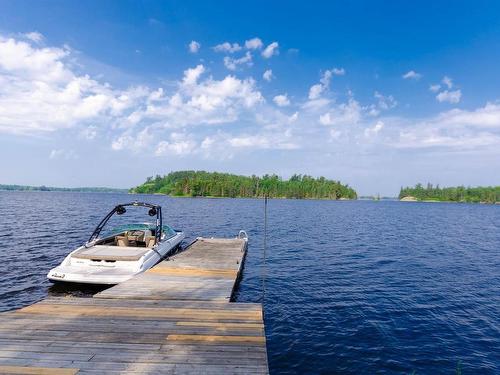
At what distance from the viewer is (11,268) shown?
20.6 metres

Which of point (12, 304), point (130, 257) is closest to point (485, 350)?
point (130, 257)

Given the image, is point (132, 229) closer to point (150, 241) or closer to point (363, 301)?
point (150, 241)

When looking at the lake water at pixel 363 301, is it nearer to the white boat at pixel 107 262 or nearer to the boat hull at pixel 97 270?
the boat hull at pixel 97 270

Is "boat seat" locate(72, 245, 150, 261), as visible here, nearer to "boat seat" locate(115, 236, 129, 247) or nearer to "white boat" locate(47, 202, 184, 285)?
"white boat" locate(47, 202, 184, 285)

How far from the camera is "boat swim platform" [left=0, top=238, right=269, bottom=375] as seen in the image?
6859 mm

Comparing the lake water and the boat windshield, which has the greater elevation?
the boat windshield

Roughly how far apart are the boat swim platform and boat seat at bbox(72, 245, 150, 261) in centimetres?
375

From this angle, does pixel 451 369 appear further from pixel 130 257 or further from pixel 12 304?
pixel 12 304

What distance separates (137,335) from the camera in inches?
329

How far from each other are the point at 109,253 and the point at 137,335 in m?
10.1

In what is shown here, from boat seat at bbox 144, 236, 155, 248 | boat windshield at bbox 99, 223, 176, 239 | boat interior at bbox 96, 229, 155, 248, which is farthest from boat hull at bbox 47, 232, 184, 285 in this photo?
boat windshield at bbox 99, 223, 176, 239

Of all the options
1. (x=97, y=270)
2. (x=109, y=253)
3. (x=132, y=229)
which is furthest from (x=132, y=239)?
(x=97, y=270)

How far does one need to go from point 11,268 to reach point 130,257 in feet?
31.2

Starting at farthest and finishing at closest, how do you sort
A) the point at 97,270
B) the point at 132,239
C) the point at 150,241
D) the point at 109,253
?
the point at 132,239 → the point at 150,241 → the point at 109,253 → the point at 97,270
